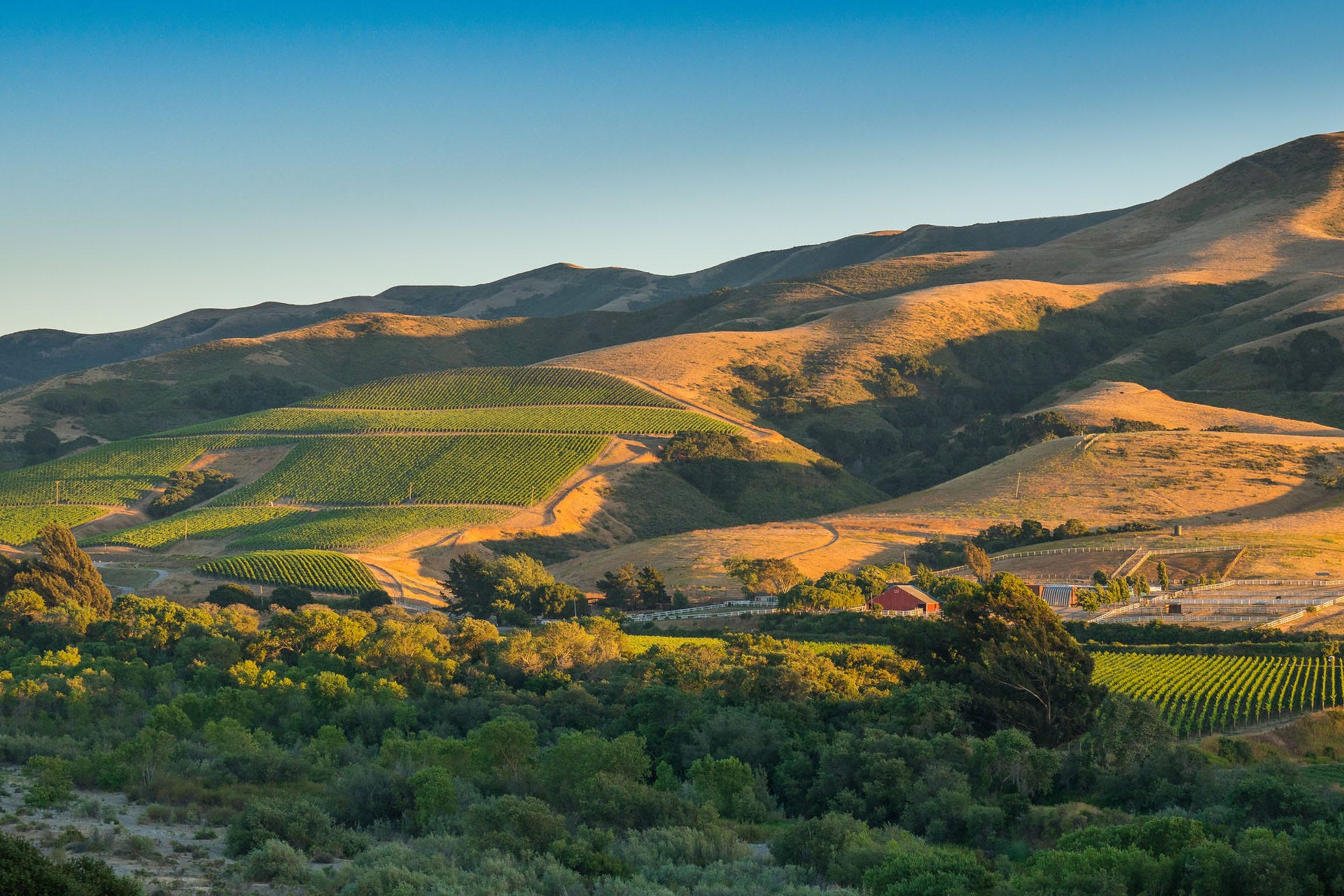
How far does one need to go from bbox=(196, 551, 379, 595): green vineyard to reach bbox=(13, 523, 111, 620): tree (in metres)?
11.6

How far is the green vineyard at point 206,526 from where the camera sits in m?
99.6

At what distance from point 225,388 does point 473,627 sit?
12286cm

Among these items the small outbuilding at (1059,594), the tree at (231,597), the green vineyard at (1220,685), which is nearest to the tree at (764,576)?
the small outbuilding at (1059,594)

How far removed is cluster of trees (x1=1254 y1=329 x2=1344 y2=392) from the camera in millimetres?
A: 134250

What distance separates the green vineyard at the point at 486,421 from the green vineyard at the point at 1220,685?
76879mm

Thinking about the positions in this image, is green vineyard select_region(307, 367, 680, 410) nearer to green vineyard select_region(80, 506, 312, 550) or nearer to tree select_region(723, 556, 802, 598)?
green vineyard select_region(80, 506, 312, 550)

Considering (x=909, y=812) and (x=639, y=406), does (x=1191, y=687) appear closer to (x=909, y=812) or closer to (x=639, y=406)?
(x=909, y=812)

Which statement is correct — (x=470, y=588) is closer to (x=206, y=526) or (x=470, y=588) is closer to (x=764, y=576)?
(x=764, y=576)

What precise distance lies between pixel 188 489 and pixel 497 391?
117 feet

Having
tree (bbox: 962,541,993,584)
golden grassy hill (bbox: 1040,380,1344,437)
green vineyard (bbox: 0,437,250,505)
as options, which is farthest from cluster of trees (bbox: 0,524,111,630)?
golden grassy hill (bbox: 1040,380,1344,437)

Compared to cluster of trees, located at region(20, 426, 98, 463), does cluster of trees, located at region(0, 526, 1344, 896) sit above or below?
below

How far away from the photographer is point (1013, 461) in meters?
109

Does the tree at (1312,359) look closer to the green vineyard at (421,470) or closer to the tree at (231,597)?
the green vineyard at (421,470)

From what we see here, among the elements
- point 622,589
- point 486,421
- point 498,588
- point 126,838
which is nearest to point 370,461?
point 486,421
